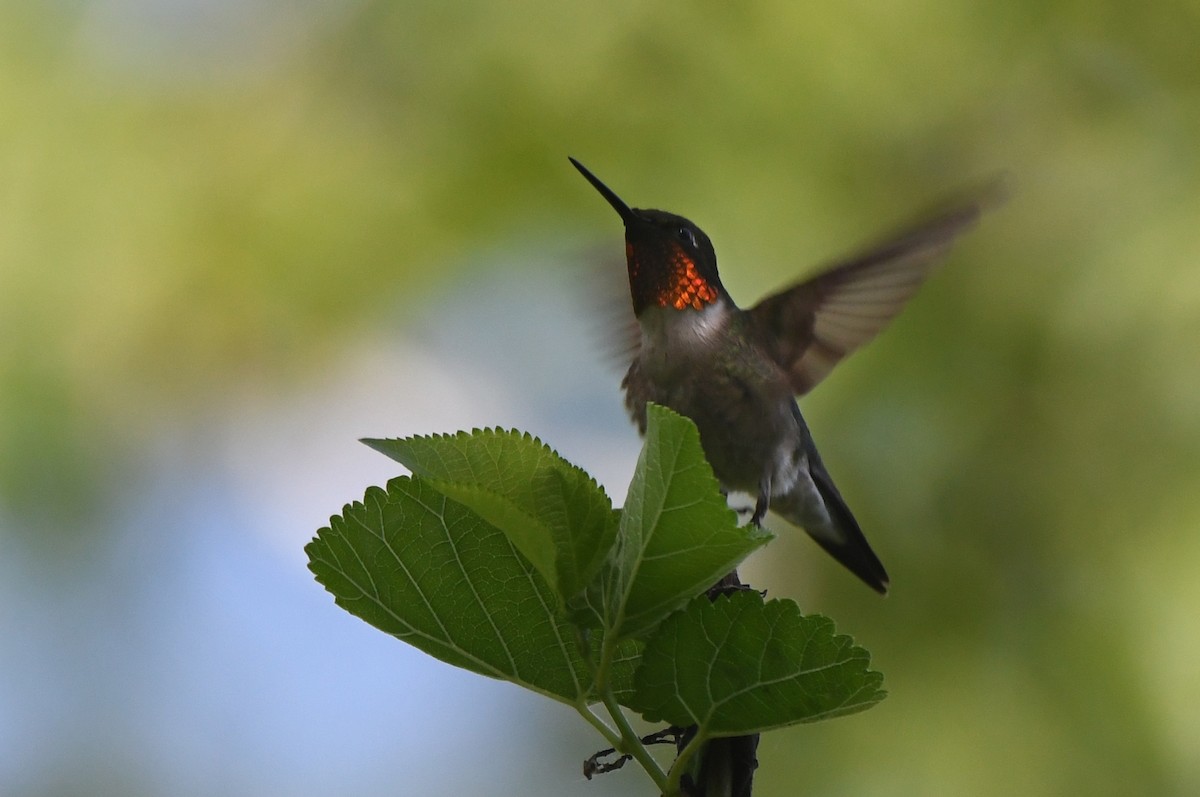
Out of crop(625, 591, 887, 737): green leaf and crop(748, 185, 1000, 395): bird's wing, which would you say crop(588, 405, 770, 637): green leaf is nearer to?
crop(625, 591, 887, 737): green leaf

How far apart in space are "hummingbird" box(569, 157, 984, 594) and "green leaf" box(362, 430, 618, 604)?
4.14 feet

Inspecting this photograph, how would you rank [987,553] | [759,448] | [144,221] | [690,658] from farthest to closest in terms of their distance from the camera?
[144,221], [987,553], [759,448], [690,658]

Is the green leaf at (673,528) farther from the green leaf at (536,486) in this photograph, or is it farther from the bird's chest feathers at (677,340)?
the bird's chest feathers at (677,340)

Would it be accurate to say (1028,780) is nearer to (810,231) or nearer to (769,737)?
(769,737)

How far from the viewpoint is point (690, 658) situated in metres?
0.97

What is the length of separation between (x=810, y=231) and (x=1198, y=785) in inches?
85.8

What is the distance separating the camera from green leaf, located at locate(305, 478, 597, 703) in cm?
103

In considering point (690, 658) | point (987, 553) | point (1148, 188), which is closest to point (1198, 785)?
point (987, 553)

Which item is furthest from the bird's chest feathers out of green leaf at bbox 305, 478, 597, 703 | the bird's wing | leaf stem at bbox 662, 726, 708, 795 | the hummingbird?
leaf stem at bbox 662, 726, 708, 795

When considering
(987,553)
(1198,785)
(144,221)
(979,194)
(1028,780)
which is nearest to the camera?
(979,194)

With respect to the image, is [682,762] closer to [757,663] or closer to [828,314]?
[757,663]

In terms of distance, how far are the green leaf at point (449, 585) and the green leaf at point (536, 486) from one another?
0.04 m

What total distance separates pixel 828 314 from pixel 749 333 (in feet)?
0.61

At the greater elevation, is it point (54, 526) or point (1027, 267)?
point (1027, 267)
